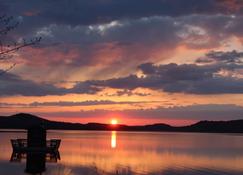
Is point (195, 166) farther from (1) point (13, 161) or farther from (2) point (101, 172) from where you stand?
(1) point (13, 161)

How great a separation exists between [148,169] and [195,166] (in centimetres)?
854

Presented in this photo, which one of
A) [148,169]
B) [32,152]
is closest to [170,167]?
[148,169]

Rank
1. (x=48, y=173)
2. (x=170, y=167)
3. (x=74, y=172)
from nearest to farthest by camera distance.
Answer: (x=48, y=173) < (x=74, y=172) < (x=170, y=167)

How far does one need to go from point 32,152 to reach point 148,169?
1464 cm

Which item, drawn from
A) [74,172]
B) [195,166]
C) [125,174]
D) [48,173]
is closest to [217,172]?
[195,166]

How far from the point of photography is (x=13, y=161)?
52.3 metres

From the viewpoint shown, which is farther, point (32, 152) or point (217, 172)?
point (217, 172)

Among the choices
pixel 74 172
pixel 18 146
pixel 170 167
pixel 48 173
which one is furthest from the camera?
pixel 170 167

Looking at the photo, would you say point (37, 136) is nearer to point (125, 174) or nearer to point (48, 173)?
point (48, 173)

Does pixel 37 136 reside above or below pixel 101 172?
above

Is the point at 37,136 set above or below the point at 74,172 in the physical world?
above

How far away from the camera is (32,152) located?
157 ft

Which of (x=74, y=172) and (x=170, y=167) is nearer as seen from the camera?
(x=74, y=172)

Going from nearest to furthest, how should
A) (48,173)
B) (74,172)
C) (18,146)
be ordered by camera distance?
(48,173) < (74,172) < (18,146)
